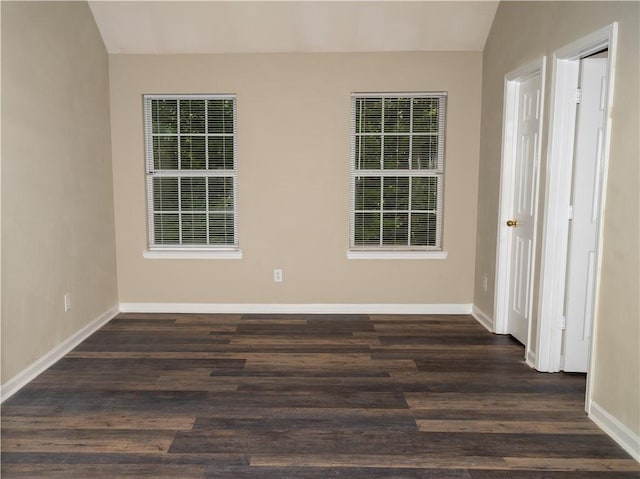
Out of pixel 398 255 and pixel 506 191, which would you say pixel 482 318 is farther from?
pixel 506 191

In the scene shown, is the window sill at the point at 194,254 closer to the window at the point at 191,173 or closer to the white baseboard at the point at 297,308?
the window at the point at 191,173

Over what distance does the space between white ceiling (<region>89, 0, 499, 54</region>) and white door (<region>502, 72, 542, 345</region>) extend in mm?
941

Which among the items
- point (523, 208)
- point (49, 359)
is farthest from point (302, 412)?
point (523, 208)

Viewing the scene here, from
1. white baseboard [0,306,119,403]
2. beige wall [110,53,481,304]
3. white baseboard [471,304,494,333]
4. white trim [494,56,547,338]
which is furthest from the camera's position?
beige wall [110,53,481,304]

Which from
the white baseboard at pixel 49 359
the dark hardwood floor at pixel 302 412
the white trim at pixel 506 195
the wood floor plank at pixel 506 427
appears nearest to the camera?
the dark hardwood floor at pixel 302 412

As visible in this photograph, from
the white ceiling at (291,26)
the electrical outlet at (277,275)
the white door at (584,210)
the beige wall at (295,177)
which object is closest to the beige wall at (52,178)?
the beige wall at (295,177)

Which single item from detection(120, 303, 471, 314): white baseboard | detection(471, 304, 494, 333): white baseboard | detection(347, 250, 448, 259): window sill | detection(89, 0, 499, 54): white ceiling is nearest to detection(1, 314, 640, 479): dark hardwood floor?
detection(471, 304, 494, 333): white baseboard

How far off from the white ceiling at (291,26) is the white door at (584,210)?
155cm

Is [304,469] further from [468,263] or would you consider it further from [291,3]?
[291,3]

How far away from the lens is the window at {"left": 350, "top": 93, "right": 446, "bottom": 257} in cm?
486

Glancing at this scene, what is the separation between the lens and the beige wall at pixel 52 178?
312 cm

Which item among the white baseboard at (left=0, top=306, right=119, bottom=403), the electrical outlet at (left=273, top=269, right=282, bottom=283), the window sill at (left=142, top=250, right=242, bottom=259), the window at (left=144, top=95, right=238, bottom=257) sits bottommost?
the white baseboard at (left=0, top=306, right=119, bottom=403)

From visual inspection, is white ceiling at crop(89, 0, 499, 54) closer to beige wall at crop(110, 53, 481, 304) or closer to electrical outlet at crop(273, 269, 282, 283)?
beige wall at crop(110, 53, 481, 304)

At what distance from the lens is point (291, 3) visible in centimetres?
430
